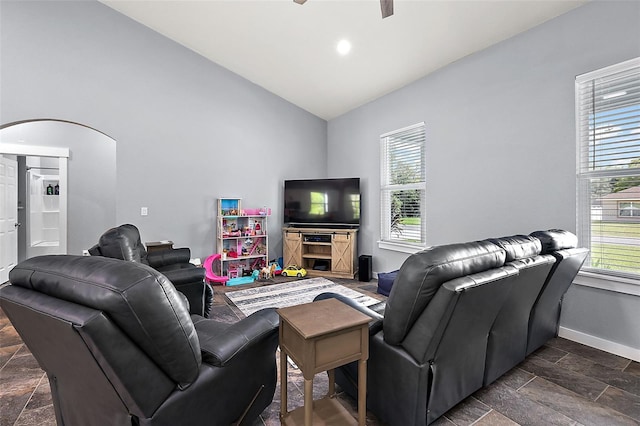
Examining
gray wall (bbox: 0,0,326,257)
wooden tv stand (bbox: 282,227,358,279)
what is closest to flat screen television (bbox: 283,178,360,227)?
wooden tv stand (bbox: 282,227,358,279)

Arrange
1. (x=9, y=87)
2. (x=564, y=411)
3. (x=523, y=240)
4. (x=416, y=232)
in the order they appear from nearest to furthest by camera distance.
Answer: (x=564, y=411) → (x=523, y=240) → (x=9, y=87) → (x=416, y=232)

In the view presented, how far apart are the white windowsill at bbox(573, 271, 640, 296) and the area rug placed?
196cm

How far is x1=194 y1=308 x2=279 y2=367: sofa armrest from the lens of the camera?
132 centimetres

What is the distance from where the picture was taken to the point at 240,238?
5082 millimetres

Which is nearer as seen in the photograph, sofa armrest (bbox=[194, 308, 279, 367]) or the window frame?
sofa armrest (bbox=[194, 308, 279, 367])

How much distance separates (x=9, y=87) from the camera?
12.1 feet

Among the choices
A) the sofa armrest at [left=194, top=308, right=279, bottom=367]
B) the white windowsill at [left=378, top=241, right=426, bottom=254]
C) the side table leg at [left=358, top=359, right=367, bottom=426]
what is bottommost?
the side table leg at [left=358, top=359, right=367, bottom=426]

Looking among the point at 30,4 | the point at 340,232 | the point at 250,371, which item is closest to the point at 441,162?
the point at 340,232

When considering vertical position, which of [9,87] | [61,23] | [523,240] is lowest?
[523,240]

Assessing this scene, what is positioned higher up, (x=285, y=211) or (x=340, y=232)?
(x=285, y=211)

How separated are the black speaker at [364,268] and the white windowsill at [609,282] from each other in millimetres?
2655

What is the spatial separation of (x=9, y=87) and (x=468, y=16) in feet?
17.7

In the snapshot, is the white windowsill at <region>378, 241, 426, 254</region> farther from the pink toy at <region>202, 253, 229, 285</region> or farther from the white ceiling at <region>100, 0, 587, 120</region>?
the pink toy at <region>202, 253, 229, 285</region>

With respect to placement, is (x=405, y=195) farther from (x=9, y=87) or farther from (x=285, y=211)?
(x=9, y=87)
